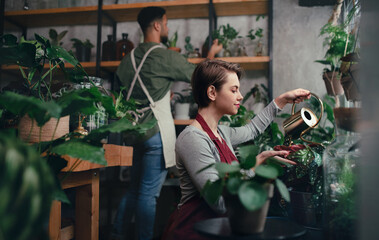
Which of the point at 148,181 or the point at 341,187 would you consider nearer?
the point at 341,187

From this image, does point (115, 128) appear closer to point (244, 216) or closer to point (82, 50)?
point (244, 216)

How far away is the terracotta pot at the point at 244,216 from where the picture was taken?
2.41 feet

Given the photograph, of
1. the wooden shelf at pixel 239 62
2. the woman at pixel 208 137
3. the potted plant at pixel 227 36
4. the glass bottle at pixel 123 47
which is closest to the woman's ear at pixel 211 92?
the woman at pixel 208 137

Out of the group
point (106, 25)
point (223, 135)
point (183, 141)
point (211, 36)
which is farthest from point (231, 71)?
point (106, 25)

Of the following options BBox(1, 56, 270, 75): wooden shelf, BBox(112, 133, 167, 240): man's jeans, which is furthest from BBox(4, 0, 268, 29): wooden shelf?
BBox(112, 133, 167, 240): man's jeans

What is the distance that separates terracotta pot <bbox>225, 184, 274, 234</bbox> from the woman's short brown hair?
767mm

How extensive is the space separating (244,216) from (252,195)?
0.21 feet

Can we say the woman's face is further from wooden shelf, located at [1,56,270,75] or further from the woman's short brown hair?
wooden shelf, located at [1,56,270,75]

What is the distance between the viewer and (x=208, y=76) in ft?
4.77

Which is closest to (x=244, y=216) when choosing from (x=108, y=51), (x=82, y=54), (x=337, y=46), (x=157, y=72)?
(x=337, y=46)

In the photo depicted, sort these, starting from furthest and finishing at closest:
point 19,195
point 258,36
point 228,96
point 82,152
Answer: point 258,36
point 228,96
point 82,152
point 19,195

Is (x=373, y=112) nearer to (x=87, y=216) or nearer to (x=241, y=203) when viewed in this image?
(x=241, y=203)

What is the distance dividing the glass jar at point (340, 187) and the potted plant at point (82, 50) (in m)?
2.50

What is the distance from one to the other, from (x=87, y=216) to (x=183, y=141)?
2.05 ft
